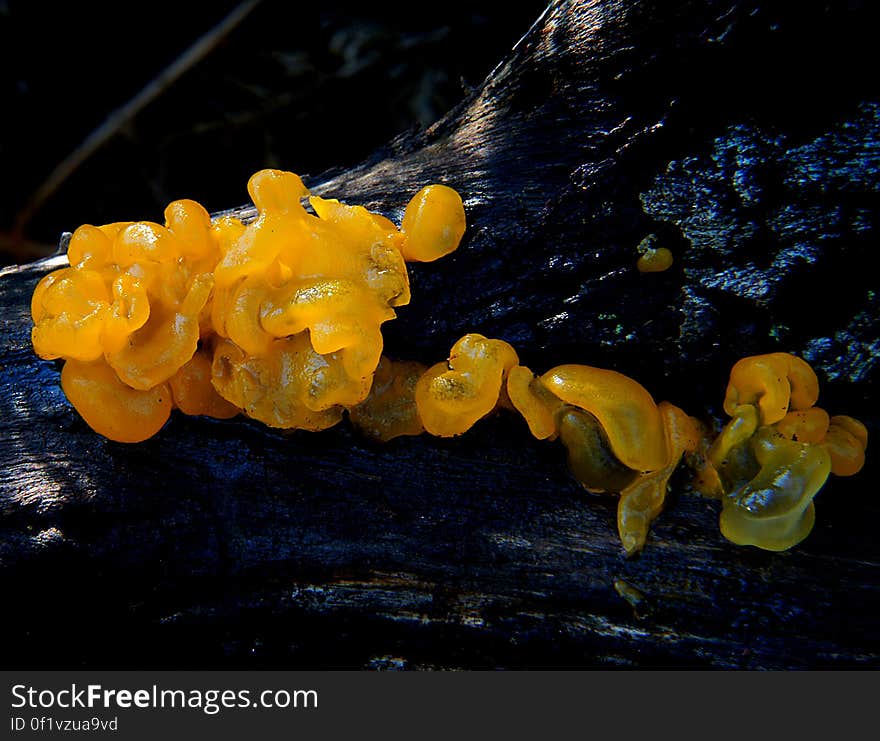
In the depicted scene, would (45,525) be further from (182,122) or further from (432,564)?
(182,122)

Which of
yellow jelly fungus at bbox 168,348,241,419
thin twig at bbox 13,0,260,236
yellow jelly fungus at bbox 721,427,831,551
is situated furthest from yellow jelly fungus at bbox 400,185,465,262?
thin twig at bbox 13,0,260,236

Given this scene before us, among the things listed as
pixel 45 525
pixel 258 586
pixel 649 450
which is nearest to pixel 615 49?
pixel 649 450

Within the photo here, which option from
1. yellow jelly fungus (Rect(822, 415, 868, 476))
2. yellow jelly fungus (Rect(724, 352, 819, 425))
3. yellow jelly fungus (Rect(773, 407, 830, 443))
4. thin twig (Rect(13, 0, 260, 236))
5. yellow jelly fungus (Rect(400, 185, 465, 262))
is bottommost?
yellow jelly fungus (Rect(822, 415, 868, 476))

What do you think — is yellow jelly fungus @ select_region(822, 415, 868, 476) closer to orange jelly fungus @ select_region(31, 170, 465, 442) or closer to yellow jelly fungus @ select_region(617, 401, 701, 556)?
yellow jelly fungus @ select_region(617, 401, 701, 556)

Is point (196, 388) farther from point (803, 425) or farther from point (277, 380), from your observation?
point (803, 425)

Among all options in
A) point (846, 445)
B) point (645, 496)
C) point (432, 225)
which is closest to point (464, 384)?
point (432, 225)

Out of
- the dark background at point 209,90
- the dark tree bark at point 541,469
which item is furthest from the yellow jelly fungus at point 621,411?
the dark background at point 209,90
